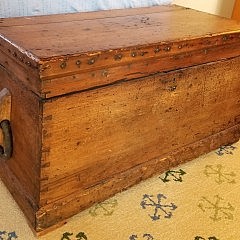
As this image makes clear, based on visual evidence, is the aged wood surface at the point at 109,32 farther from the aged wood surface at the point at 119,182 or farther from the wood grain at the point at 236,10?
the wood grain at the point at 236,10

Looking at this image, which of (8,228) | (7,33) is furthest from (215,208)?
(7,33)

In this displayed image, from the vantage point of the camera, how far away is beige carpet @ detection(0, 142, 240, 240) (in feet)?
3.04

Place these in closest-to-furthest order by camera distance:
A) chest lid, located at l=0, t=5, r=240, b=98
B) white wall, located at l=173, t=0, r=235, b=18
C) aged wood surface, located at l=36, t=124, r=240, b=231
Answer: chest lid, located at l=0, t=5, r=240, b=98 < aged wood surface, located at l=36, t=124, r=240, b=231 < white wall, located at l=173, t=0, r=235, b=18

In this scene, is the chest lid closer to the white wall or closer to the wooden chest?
the wooden chest

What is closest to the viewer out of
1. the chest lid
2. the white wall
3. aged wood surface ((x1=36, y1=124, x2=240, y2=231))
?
the chest lid

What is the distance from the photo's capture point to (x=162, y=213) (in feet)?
3.32

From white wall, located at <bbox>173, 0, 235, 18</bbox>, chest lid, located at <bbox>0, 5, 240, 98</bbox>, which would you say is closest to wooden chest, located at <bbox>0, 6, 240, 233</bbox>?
chest lid, located at <bbox>0, 5, 240, 98</bbox>

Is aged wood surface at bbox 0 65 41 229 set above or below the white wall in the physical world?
below

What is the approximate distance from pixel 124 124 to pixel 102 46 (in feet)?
0.77

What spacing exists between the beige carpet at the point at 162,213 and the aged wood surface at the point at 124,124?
0.25 feet

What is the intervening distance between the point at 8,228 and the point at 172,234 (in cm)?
45

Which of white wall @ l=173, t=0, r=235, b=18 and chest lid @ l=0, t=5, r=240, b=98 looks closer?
chest lid @ l=0, t=5, r=240, b=98

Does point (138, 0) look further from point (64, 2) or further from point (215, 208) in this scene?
point (215, 208)

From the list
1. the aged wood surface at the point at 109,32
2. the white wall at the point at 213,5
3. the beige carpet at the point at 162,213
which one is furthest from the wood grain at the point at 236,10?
the beige carpet at the point at 162,213
